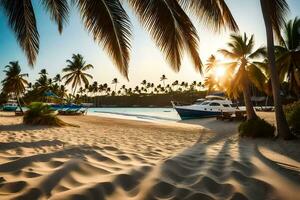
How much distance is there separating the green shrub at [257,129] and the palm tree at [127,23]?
560 cm

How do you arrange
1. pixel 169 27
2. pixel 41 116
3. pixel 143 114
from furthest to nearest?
pixel 143 114
pixel 41 116
pixel 169 27

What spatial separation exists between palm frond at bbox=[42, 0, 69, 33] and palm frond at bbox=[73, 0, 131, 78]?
2.47 feet

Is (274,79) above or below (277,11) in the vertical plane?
below

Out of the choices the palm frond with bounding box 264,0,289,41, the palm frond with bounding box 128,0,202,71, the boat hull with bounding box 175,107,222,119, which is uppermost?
the palm frond with bounding box 264,0,289,41

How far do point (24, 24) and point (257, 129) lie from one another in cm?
911

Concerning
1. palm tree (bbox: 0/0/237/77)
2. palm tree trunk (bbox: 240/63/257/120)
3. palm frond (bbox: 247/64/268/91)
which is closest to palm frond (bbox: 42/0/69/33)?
palm tree (bbox: 0/0/237/77)

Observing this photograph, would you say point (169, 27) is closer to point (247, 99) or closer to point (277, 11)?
point (277, 11)

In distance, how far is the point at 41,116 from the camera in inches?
515

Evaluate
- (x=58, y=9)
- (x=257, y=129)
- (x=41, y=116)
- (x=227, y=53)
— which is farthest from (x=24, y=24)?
(x=227, y=53)

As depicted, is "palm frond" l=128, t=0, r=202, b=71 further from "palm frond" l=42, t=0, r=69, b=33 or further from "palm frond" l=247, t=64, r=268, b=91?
"palm frond" l=247, t=64, r=268, b=91

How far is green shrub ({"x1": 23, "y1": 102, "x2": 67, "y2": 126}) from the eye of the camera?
12.7 metres

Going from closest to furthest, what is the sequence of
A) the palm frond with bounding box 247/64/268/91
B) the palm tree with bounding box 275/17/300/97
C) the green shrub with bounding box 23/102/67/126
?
the green shrub with bounding box 23/102/67/126 → the palm frond with bounding box 247/64/268/91 → the palm tree with bounding box 275/17/300/97

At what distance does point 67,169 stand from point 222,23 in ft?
16.1

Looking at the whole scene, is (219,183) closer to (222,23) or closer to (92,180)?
(92,180)
